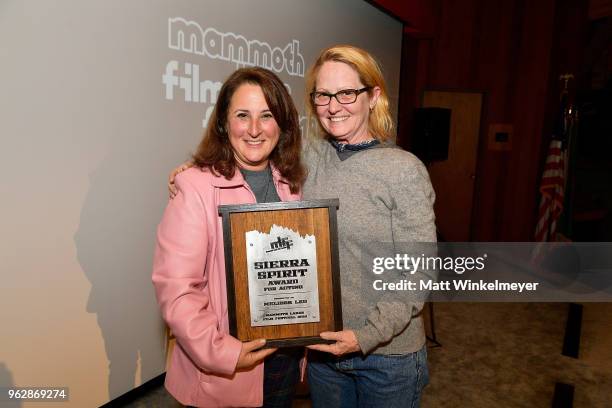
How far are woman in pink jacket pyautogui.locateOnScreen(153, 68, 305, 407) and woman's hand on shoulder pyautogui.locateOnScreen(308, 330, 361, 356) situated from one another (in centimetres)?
19

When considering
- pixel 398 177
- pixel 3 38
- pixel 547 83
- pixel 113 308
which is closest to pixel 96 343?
pixel 113 308

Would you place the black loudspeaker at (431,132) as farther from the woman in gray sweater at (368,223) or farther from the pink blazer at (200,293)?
the pink blazer at (200,293)

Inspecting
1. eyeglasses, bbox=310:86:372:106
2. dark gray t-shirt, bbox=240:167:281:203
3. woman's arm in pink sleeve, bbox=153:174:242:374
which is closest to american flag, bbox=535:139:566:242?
eyeglasses, bbox=310:86:372:106

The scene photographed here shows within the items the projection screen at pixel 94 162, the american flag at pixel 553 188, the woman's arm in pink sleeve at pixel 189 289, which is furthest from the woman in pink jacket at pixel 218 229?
the american flag at pixel 553 188

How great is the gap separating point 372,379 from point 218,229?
2.34 ft

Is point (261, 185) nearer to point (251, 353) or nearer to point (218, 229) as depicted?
point (218, 229)

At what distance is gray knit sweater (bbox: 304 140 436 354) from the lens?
1.40 meters

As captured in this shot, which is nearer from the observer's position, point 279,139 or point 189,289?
point 189,289

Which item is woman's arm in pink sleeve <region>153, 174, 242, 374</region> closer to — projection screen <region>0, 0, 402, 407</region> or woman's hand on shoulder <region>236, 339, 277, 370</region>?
woman's hand on shoulder <region>236, 339, 277, 370</region>

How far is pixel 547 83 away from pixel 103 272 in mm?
6136

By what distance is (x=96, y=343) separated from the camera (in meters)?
2.47

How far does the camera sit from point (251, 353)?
1.36m

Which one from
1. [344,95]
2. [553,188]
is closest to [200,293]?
[344,95]

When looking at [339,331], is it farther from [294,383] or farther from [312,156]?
[312,156]
